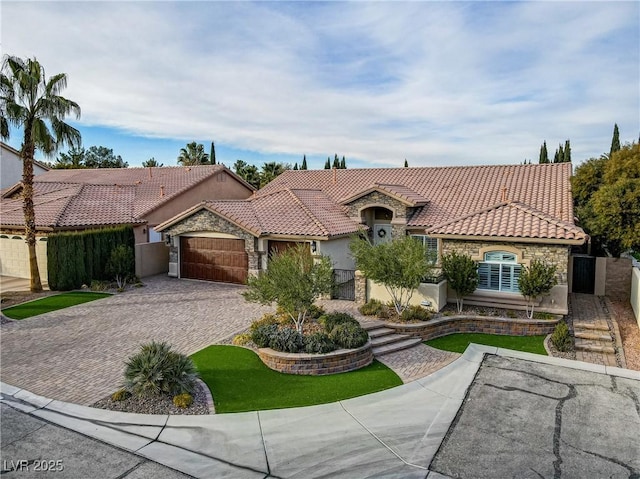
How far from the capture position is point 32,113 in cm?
2002

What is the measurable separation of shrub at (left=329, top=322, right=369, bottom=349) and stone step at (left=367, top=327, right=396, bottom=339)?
3.78ft

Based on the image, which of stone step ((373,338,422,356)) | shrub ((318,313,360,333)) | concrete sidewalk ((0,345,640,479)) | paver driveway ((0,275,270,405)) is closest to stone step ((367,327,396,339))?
stone step ((373,338,422,356))

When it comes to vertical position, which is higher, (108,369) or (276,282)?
(276,282)

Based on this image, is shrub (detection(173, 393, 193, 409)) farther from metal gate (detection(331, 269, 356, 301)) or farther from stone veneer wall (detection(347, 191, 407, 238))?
stone veneer wall (detection(347, 191, 407, 238))

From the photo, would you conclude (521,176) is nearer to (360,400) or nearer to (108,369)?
(360,400)

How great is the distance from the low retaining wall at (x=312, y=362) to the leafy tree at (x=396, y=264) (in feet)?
13.3

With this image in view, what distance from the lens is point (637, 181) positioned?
63.0ft

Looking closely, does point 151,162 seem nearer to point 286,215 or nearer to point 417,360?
point 286,215

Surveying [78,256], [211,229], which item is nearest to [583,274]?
[211,229]

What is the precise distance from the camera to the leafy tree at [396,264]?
53.2 ft

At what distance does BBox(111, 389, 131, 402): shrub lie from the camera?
10.7 meters

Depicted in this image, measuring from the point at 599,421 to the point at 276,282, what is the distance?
9460 millimetres

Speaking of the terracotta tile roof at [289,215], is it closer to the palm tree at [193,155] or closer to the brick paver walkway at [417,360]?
the brick paver walkway at [417,360]

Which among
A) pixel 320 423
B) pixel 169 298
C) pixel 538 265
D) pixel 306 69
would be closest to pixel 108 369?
pixel 320 423
